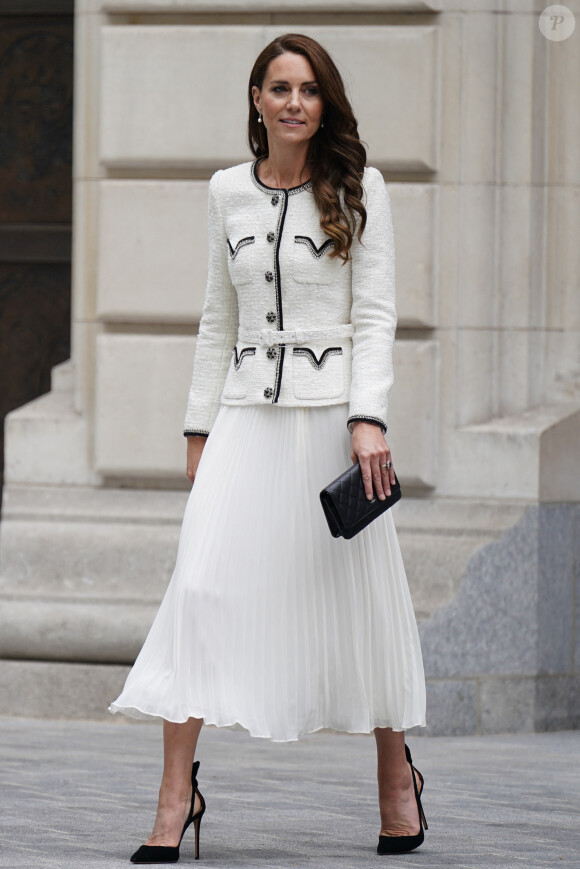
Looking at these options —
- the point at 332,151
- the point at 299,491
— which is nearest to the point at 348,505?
the point at 299,491

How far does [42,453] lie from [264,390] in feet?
10.4

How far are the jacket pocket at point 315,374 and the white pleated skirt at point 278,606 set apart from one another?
5cm

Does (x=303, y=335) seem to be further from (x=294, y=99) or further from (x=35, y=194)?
(x=35, y=194)

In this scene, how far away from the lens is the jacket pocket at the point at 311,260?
4.18 meters

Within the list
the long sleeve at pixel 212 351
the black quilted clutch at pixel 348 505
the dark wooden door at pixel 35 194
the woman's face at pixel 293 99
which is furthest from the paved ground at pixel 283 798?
the dark wooden door at pixel 35 194

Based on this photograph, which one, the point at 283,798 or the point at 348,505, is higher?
the point at 348,505

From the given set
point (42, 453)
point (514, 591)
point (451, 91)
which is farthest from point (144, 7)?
point (514, 591)

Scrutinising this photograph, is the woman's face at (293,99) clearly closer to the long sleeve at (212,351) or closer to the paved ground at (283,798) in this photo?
the long sleeve at (212,351)

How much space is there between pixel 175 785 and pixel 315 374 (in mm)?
1055

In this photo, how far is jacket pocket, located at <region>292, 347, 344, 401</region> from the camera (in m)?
4.18

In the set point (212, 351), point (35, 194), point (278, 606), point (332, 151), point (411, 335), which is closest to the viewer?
point (278, 606)

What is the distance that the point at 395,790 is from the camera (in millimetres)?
4219

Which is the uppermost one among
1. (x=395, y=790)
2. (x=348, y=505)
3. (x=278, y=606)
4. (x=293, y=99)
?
(x=293, y=99)

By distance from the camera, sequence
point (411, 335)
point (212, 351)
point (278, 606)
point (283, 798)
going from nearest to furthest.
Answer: point (278, 606) < point (212, 351) < point (283, 798) < point (411, 335)
